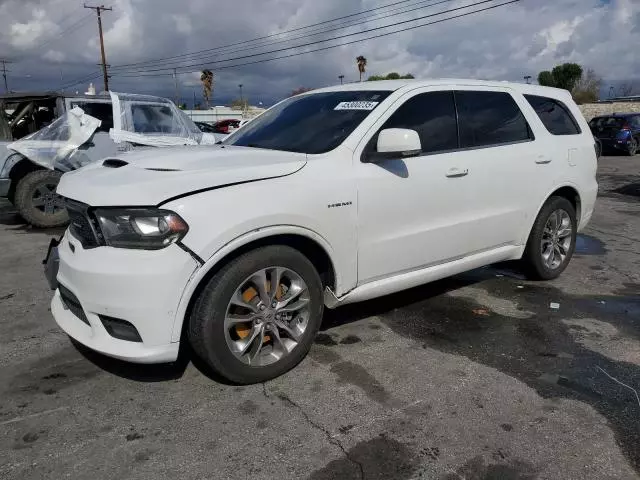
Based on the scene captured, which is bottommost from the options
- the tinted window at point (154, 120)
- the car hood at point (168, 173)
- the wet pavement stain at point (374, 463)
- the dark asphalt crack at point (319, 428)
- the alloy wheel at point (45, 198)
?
the wet pavement stain at point (374, 463)

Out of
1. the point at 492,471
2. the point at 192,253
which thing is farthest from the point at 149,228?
the point at 492,471

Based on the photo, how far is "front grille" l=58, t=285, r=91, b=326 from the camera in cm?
304

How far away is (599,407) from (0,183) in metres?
8.11

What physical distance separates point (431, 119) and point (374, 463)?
258 cm

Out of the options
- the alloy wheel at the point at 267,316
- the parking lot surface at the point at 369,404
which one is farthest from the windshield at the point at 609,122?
the alloy wheel at the point at 267,316

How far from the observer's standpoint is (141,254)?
2.75 metres

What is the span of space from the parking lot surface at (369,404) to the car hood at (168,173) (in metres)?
1.17

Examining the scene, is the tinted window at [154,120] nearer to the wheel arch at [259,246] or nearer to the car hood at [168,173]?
the car hood at [168,173]

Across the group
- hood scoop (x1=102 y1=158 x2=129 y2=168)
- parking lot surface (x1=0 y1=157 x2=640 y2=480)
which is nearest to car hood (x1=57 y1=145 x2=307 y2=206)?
hood scoop (x1=102 y1=158 x2=129 y2=168)

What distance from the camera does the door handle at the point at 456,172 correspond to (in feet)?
13.1

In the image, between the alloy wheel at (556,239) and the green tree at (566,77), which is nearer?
the alloy wheel at (556,239)

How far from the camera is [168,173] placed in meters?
2.95

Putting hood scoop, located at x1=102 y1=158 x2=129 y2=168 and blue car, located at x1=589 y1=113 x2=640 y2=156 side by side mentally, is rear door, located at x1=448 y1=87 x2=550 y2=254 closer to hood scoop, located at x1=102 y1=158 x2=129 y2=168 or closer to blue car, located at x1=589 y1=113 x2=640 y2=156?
hood scoop, located at x1=102 y1=158 x2=129 y2=168

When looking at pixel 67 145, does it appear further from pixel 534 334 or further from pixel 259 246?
pixel 534 334
